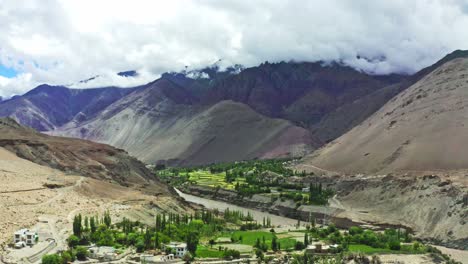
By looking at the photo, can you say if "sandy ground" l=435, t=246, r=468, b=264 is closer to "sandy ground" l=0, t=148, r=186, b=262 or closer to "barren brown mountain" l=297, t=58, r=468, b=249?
"barren brown mountain" l=297, t=58, r=468, b=249

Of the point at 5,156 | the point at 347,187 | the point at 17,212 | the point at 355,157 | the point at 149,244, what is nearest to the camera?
the point at 149,244

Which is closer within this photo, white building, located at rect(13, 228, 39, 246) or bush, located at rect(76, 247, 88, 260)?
bush, located at rect(76, 247, 88, 260)

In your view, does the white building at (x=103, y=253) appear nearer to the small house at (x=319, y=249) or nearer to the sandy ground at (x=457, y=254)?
the small house at (x=319, y=249)

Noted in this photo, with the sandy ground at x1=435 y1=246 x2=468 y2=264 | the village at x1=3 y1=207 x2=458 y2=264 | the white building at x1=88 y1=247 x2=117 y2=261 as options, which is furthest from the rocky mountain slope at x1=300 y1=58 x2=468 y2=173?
the white building at x1=88 y1=247 x2=117 y2=261

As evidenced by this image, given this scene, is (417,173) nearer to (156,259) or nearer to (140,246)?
(140,246)

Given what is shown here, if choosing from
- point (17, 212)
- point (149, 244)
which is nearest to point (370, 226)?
point (149, 244)

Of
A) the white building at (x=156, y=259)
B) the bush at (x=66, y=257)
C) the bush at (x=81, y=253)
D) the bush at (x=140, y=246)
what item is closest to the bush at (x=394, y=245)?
the white building at (x=156, y=259)

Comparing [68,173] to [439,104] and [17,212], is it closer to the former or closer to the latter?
[17,212]

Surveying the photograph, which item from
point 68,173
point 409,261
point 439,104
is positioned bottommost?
point 409,261
